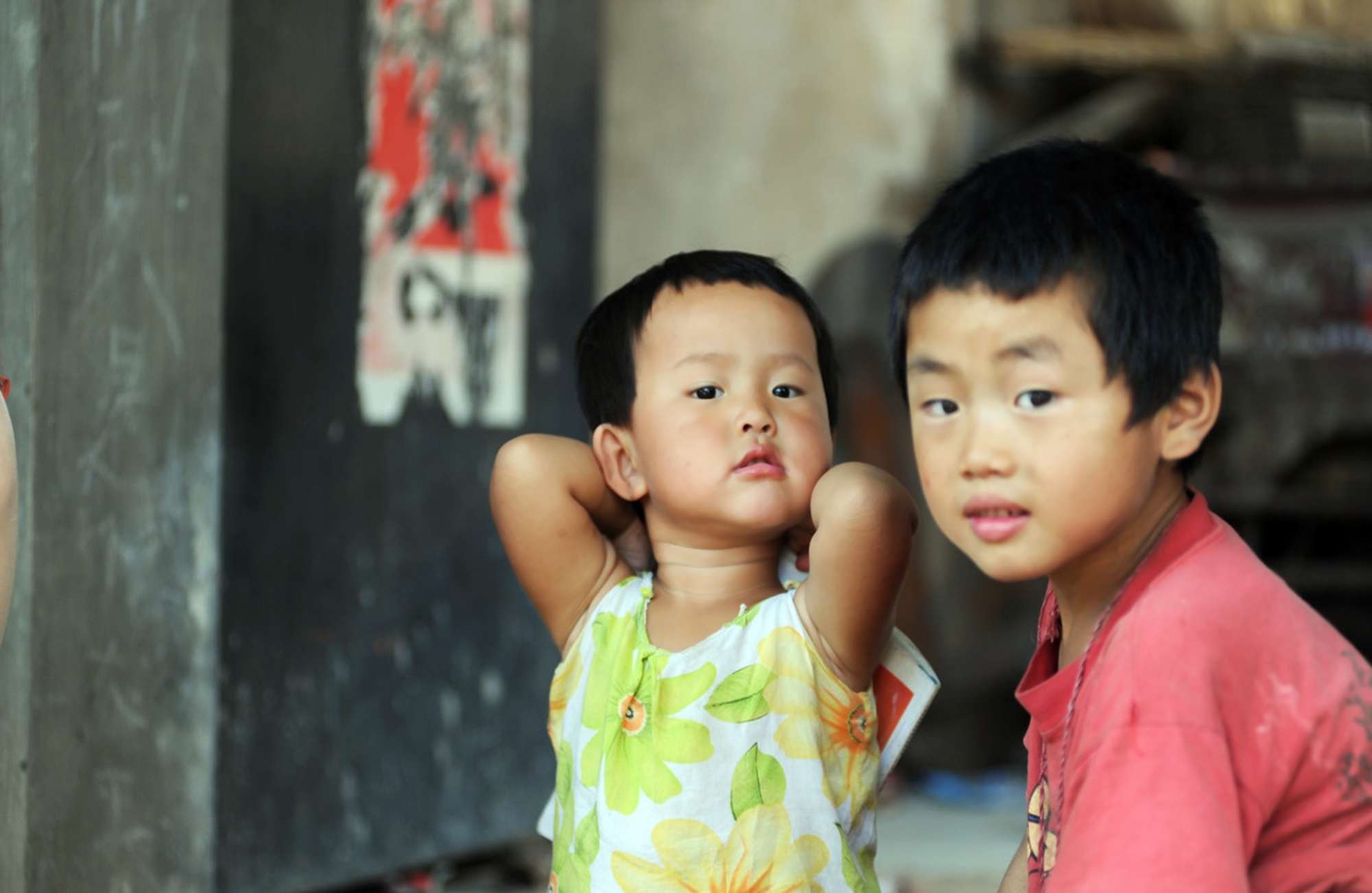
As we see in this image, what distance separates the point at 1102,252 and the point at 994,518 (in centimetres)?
26

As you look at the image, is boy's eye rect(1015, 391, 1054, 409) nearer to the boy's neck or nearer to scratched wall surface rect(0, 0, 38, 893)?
the boy's neck

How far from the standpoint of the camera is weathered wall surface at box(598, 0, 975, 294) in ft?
15.3

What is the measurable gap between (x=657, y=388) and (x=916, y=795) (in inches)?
119

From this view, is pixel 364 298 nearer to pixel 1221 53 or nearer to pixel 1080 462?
pixel 1080 462

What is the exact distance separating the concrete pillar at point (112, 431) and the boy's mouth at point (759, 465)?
1.22 meters

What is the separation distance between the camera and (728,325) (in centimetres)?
182

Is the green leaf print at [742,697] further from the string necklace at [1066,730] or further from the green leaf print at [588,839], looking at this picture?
the string necklace at [1066,730]

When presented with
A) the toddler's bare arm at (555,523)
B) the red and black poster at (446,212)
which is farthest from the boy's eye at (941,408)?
the red and black poster at (446,212)

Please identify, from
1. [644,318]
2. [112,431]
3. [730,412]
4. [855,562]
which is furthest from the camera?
[112,431]

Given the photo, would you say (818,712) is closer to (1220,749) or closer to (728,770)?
(728,770)

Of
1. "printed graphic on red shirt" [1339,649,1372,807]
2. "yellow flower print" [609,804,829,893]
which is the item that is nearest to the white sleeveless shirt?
"yellow flower print" [609,804,829,893]

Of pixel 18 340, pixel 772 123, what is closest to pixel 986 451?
pixel 18 340

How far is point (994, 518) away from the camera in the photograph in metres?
1.37

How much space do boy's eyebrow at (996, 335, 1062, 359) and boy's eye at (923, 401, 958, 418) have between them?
8cm
